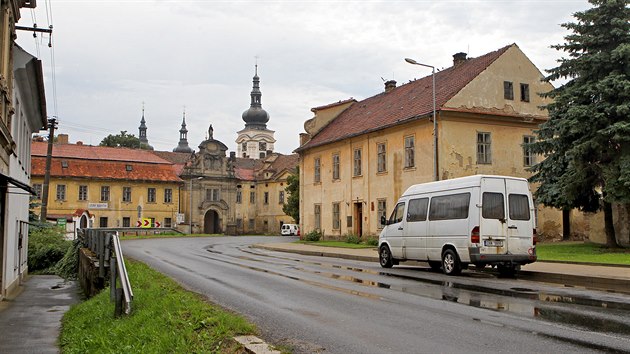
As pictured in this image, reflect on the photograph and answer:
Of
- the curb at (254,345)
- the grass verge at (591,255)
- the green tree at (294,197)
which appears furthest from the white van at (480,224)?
the green tree at (294,197)

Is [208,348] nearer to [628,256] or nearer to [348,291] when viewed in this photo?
[348,291]

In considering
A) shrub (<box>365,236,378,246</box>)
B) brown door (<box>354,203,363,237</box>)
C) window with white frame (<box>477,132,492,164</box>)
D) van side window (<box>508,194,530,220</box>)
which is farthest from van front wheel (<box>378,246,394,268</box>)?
brown door (<box>354,203,363,237</box>)

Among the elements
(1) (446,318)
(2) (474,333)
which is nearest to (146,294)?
(1) (446,318)

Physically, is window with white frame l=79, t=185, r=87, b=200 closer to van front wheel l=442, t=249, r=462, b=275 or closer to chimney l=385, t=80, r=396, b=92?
chimney l=385, t=80, r=396, b=92

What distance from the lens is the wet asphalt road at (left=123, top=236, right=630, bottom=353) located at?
742cm

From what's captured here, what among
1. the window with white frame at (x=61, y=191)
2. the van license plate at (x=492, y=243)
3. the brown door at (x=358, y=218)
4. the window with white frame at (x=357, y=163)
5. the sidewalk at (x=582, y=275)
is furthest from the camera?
the window with white frame at (x=61, y=191)

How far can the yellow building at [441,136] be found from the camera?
33062mm

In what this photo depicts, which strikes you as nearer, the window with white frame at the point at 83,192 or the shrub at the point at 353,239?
the shrub at the point at 353,239

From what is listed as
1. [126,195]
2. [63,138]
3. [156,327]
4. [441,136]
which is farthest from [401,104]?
[63,138]

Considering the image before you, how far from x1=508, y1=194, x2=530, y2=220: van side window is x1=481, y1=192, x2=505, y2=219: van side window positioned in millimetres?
286

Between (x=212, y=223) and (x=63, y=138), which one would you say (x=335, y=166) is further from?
(x=63, y=138)

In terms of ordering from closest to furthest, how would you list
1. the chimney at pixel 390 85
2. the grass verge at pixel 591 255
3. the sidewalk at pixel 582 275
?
the sidewalk at pixel 582 275 < the grass verge at pixel 591 255 < the chimney at pixel 390 85

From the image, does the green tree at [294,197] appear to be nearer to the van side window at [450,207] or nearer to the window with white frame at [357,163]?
the window with white frame at [357,163]

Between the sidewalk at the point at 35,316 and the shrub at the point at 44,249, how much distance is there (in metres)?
7.00
